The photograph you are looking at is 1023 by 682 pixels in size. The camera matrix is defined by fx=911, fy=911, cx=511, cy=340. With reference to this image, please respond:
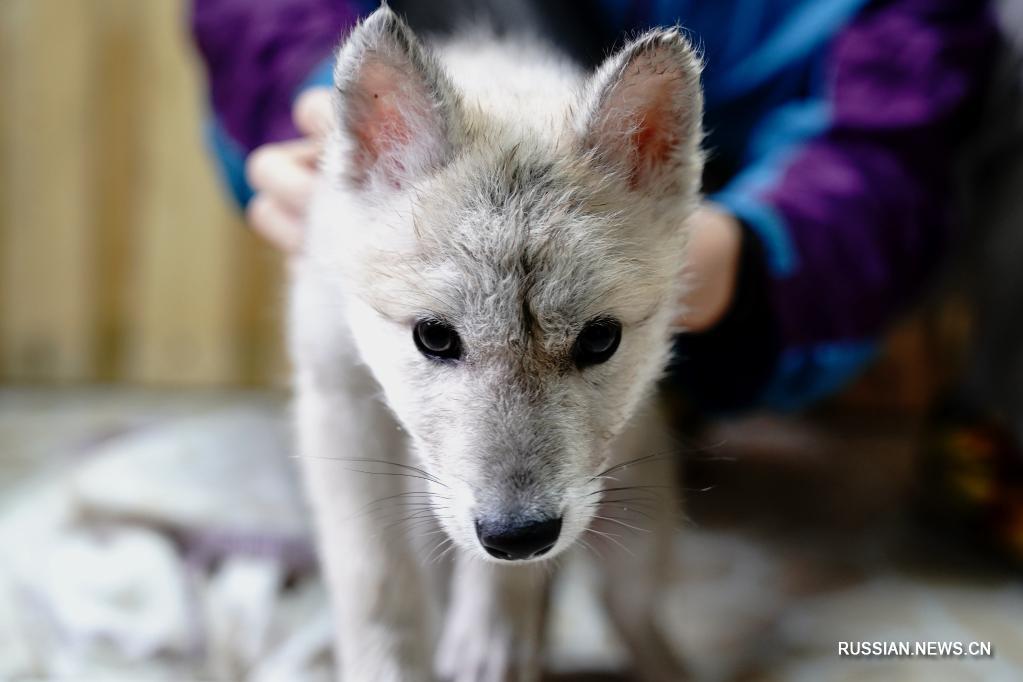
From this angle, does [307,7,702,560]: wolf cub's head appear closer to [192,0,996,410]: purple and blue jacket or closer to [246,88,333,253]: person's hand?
[246,88,333,253]: person's hand

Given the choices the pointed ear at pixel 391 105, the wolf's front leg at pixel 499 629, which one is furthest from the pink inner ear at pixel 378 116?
the wolf's front leg at pixel 499 629

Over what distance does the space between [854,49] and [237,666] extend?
1.36m

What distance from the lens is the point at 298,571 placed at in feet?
5.47

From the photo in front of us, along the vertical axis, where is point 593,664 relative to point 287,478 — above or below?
below

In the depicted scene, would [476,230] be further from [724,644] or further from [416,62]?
[724,644]

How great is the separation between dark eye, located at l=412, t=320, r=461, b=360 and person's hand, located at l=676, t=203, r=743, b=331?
31cm

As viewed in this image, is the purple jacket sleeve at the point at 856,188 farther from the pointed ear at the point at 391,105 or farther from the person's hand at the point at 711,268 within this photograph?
the pointed ear at the point at 391,105

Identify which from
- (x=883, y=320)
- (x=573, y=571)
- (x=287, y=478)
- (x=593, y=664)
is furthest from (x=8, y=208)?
(x=883, y=320)

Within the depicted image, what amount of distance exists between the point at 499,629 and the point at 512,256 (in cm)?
52

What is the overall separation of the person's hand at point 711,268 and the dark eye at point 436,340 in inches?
12.1

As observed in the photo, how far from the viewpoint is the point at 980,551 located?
72.6 inches

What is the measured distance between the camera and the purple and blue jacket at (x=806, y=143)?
1.27 meters

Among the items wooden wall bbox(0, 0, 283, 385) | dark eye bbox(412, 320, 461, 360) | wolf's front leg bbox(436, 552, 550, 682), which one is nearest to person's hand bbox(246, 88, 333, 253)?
dark eye bbox(412, 320, 461, 360)

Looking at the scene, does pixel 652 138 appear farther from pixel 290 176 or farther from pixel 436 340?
pixel 290 176
